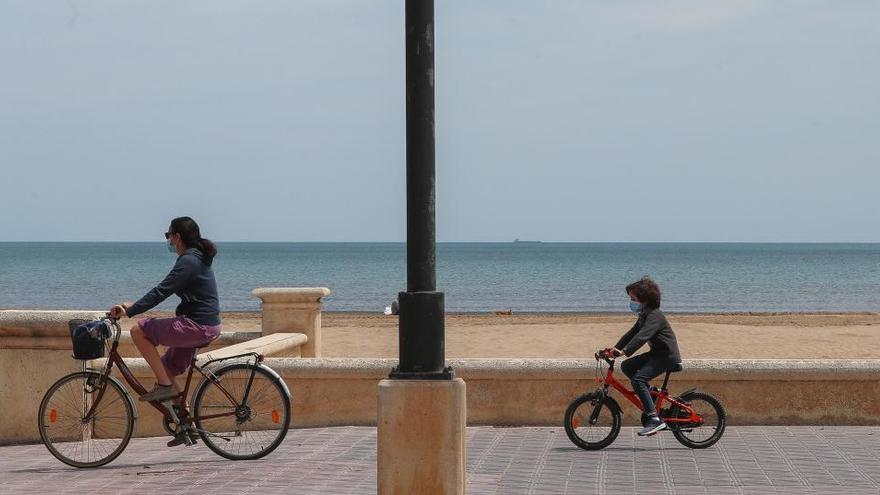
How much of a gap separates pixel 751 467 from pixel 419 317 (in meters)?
3.63

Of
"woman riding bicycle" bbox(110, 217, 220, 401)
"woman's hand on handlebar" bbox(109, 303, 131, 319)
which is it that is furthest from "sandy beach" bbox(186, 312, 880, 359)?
"woman's hand on handlebar" bbox(109, 303, 131, 319)

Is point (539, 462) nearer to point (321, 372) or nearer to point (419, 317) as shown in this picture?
point (321, 372)

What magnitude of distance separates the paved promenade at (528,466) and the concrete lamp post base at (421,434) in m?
1.67

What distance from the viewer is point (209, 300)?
351 inches

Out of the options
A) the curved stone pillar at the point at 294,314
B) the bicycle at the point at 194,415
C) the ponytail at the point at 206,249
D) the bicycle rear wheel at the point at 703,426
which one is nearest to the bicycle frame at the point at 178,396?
the bicycle at the point at 194,415

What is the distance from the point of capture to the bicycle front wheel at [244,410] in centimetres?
890

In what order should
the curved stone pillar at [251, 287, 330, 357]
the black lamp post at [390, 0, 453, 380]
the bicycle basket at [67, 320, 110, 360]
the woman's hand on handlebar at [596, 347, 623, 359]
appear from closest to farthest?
the black lamp post at [390, 0, 453, 380] → the bicycle basket at [67, 320, 110, 360] → the woman's hand on handlebar at [596, 347, 623, 359] → the curved stone pillar at [251, 287, 330, 357]

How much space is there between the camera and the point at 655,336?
957 cm

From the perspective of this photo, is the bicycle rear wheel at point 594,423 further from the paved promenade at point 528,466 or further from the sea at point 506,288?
the sea at point 506,288

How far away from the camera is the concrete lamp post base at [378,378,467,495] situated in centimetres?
588

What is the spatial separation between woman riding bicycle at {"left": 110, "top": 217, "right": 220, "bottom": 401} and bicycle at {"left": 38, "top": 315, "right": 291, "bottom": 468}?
13cm

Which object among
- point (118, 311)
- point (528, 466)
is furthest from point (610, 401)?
point (118, 311)

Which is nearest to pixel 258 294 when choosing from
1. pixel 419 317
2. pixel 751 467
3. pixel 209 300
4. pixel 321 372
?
pixel 321 372

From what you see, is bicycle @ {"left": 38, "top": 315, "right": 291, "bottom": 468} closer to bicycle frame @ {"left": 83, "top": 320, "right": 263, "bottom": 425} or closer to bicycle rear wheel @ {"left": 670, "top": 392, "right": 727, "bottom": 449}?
bicycle frame @ {"left": 83, "top": 320, "right": 263, "bottom": 425}
